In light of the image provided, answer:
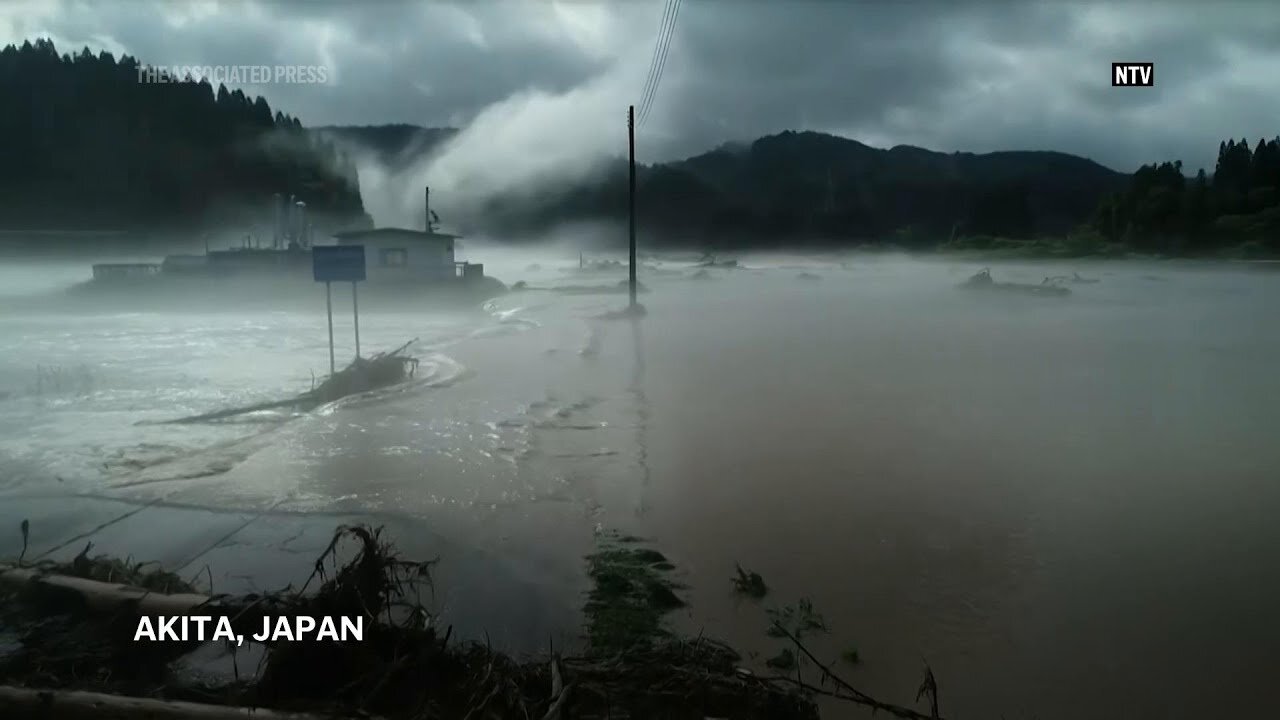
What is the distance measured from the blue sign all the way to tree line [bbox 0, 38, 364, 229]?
4426 centimetres

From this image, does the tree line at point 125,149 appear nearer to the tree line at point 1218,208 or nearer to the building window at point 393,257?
the building window at point 393,257

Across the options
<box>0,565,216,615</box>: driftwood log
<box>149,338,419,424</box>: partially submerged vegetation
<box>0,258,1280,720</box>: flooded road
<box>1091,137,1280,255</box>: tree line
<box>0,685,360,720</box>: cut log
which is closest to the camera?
<box>0,685,360,720</box>: cut log

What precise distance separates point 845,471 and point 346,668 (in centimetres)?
726

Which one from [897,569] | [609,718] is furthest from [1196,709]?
[609,718]

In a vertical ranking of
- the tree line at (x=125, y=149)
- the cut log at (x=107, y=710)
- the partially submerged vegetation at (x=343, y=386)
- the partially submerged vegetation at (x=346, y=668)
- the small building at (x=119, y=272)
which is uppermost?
the tree line at (x=125, y=149)

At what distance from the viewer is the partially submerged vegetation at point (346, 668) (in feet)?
12.1

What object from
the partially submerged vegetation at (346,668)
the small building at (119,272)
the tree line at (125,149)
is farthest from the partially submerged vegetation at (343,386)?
the tree line at (125,149)

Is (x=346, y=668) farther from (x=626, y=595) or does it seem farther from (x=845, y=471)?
(x=845, y=471)

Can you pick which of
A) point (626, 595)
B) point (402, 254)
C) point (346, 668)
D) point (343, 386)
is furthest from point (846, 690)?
point (402, 254)

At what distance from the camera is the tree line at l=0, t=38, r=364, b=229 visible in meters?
49.1

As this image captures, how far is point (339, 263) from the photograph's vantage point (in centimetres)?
1412

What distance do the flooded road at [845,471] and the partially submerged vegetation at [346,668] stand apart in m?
→ 1.26

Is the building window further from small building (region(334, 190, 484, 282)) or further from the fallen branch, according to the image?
the fallen branch

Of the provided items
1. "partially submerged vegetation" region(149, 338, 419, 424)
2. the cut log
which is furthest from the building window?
the cut log
